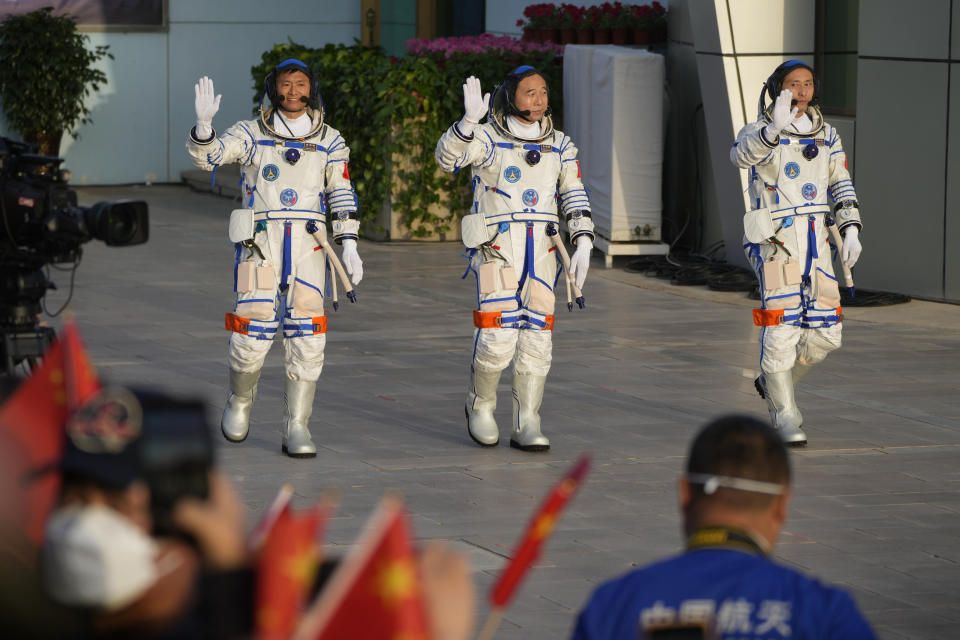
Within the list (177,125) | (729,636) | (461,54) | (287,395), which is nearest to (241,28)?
(177,125)

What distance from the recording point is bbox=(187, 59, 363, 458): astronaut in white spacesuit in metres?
7.95

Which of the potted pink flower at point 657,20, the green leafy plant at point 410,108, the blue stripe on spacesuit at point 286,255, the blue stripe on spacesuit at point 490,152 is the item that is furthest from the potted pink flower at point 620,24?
the blue stripe on spacesuit at point 286,255

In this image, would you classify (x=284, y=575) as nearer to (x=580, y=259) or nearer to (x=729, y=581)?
(x=729, y=581)

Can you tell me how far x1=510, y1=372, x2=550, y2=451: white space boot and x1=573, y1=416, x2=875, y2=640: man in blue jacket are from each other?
17.4 feet

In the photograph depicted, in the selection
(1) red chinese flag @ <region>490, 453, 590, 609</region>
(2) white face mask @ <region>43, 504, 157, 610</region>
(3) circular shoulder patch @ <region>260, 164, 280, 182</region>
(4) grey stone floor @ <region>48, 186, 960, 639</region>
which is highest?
(3) circular shoulder patch @ <region>260, 164, 280, 182</region>

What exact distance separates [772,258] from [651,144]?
282 inches

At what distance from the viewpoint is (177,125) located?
870 inches

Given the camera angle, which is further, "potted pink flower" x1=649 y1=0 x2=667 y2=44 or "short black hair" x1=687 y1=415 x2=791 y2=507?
"potted pink flower" x1=649 y1=0 x2=667 y2=44

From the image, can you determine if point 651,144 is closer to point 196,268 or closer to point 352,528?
point 196,268

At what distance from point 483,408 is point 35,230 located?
3.46 m

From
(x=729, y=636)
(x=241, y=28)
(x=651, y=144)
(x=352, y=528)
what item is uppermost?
(x=241, y=28)

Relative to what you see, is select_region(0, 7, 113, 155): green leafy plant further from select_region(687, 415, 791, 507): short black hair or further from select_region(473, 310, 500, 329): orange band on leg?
select_region(687, 415, 791, 507): short black hair

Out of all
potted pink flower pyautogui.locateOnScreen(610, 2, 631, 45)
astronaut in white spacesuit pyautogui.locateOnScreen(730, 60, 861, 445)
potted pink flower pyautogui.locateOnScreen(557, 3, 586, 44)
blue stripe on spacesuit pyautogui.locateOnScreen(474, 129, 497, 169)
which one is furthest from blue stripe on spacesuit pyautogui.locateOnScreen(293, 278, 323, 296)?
potted pink flower pyautogui.locateOnScreen(557, 3, 586, 44)

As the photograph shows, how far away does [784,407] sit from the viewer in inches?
332
